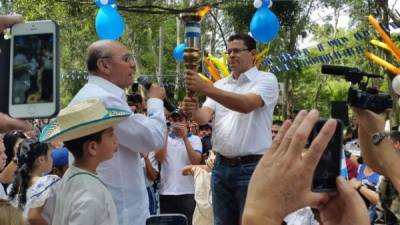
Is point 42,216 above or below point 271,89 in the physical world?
below

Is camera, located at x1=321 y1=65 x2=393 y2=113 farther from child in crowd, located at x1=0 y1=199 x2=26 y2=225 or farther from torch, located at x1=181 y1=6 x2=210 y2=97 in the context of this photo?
child in crowd, located at x1=0 y1=199 x2=26 y2=225

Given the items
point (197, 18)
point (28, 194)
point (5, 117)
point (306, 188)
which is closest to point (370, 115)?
point (306, 188)

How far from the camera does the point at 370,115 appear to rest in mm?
2244

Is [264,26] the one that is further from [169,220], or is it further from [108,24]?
[169,220]

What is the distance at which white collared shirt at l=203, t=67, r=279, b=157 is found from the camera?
4043 mm

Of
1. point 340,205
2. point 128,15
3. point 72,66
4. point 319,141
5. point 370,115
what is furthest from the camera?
point 72,66

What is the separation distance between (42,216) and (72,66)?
995 inches

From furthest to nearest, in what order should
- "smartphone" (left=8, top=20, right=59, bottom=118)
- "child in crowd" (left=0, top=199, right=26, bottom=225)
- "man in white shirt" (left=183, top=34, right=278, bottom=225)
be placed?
"man in white shirt" (left=183, top=34, right=278, bottom=225) → "child in crowd" (left=0, top=199, right=26, bottom=225) → "smartphone" (left=8, top=20, right=59, bottom=118)

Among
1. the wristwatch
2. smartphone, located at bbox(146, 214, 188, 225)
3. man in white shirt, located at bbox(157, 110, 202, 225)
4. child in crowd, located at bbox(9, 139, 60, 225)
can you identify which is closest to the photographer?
the wristwatch

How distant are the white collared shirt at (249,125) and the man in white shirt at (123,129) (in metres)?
0.80

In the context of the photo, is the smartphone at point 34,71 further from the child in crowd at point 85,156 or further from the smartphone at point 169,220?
the smartphone at point 169,220

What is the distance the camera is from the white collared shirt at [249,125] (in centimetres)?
404

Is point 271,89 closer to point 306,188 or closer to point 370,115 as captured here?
point 370,115

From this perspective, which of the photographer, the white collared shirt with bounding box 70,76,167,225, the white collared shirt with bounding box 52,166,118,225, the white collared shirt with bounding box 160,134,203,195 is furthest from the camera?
the white collared shirt with bounding box 160,134,203,195
